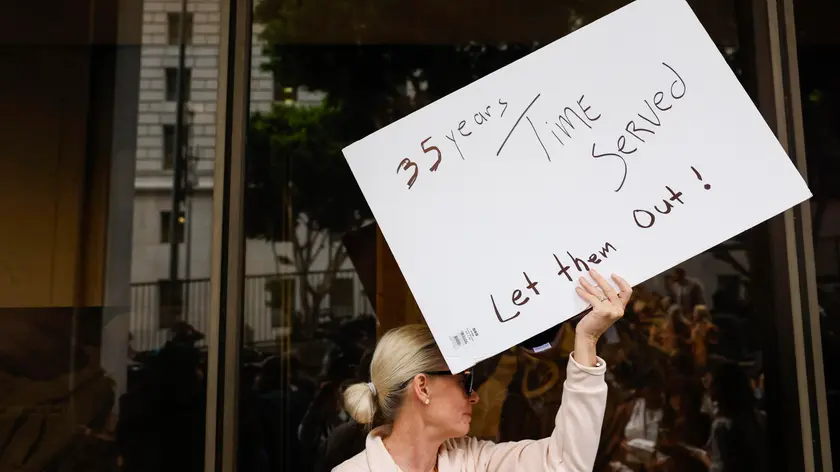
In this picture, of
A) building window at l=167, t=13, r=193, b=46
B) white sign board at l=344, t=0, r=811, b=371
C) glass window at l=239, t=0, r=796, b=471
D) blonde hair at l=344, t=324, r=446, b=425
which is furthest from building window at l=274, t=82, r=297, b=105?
blonde hair at l=344, t=324, r=446, b=425

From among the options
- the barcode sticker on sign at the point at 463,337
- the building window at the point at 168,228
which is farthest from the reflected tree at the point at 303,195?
the barcode sticker on sign at the point at 463,337

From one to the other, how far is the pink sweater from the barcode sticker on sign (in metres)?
0.19

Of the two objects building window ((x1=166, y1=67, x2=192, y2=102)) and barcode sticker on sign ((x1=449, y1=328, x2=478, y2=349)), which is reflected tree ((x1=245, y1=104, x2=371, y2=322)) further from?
barcode sticker on sign ((x1=449, y1=328, x2=478, y2=349))

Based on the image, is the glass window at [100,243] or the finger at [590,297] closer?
the finger at [590,297]

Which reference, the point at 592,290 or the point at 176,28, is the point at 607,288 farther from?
the point at 176,28

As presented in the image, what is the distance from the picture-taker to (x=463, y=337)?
1110mm

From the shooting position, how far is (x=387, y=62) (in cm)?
263

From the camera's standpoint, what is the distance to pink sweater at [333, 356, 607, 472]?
1.12m

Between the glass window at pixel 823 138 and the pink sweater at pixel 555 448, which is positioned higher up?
the glass window at pixel 823 138

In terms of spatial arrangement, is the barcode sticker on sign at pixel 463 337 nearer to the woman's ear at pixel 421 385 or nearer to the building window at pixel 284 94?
the woman's ear at pixel 421 385

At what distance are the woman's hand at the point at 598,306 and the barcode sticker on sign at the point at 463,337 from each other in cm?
19

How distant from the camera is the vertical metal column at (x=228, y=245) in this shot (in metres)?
1.55

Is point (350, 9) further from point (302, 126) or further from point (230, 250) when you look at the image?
point (230, 250)

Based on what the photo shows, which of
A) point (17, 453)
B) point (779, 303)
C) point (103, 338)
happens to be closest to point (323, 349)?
point (103, 338)
